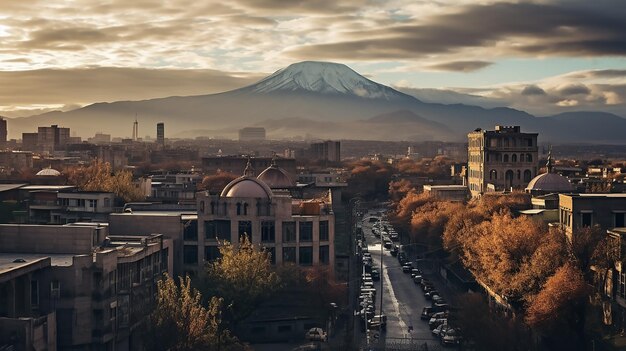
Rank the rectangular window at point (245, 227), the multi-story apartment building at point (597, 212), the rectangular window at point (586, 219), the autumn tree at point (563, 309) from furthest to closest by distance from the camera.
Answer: the rectangular window at point (245, 227), the rectangular window at point (586, 219), the multi-story apartment building at point (597, 212), the autumn tree at point (563, 309)

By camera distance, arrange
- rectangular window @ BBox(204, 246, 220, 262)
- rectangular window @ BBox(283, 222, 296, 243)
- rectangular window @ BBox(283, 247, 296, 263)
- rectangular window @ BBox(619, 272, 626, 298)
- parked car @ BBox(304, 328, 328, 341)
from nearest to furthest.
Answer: rectangular window @ BBox(619, 272, 626, 298) < parked car @ BBox(304, 328, 328, 341) < rectangular window @ BBox(204, 246, 220, 262) < rectangular window @ BBox(283, 222, 296, 243) < rectangular window @ BBox(283, 247, 296, 263)

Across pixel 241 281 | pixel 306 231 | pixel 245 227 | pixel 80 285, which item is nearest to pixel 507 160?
pixel 306 231

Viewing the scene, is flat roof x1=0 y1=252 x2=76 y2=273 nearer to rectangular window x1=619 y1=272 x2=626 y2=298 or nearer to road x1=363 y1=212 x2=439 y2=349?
road x1=363 y1=212 x2=439 y2=349

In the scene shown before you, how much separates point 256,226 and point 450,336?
14.7 m

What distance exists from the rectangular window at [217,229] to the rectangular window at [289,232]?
369cm

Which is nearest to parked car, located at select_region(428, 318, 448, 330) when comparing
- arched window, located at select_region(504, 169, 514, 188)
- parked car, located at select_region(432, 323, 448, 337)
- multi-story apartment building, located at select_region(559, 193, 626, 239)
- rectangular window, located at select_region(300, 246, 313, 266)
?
parked car, located at select_region(432, 323, 448, 337)

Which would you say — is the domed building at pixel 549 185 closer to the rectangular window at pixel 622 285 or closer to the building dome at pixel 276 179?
the building dome at pixel 276 179

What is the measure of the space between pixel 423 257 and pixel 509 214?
66.8 feet

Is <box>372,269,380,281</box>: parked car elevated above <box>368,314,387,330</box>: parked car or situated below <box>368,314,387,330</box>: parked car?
above

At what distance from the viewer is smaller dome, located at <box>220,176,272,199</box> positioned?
→ 67.5 meters

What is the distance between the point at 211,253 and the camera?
6681cm

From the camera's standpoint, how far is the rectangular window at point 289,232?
221 ft

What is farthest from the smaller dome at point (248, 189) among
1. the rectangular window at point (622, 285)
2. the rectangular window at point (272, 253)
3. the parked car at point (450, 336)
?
the rectangular window at point (622, 285)

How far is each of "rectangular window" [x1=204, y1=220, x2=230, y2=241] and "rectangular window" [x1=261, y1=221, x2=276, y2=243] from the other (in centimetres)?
226
